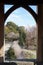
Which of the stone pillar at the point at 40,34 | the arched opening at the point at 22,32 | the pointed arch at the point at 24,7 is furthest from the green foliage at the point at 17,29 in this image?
the stone pillar at the point at 40,34

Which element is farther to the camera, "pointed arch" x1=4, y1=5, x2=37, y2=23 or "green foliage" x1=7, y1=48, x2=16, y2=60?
"pointed arch" x1=4, y1=5, x2=37, y2=23

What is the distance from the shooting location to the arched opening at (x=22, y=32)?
693 centimetres

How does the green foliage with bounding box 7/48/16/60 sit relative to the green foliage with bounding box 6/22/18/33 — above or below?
below

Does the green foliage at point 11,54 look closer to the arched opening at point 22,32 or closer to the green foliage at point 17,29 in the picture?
the arched opening at point 22,32

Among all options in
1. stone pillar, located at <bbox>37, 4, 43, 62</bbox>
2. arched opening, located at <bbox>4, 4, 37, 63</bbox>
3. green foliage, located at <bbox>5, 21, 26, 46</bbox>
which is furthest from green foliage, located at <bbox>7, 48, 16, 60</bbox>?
stone pillar, located at <bbox>37, 4, 43, 62</bbox>

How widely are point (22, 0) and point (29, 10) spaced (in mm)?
1868

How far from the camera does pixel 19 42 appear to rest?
7.00 m

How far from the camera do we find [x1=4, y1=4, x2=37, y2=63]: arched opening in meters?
6.93

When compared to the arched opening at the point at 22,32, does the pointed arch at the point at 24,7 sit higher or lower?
higher

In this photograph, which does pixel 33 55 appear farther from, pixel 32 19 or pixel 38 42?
pixel 32 19

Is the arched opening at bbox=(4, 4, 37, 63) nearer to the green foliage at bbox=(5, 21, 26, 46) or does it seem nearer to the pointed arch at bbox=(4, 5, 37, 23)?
the green foliage at bbox=(5, 21, 26, 46)

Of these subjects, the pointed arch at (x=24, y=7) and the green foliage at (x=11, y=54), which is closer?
the green foliage at (x=11, y=54)

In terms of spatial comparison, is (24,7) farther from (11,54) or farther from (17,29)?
(11,54)

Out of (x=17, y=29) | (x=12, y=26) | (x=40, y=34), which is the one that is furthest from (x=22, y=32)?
(x=40, y=34)
